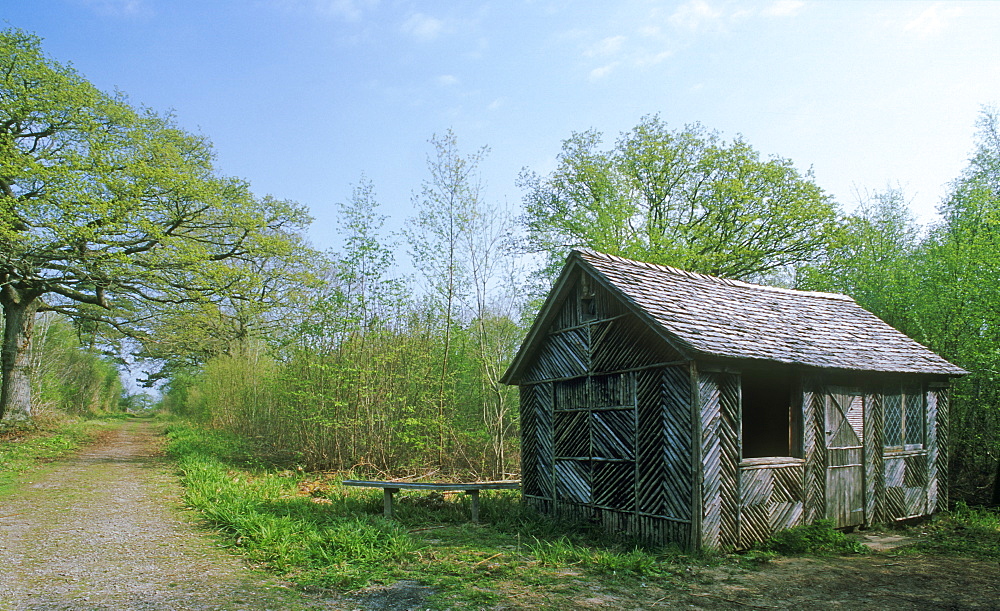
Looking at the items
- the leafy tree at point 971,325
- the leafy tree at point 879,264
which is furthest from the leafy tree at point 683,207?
the leafy tree at point 971,325

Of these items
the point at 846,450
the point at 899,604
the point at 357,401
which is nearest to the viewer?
the point at 899,604

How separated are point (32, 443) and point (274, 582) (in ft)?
56.1

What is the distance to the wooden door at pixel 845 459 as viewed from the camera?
9336 mm

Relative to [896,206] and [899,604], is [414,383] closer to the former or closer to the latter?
[899,604]

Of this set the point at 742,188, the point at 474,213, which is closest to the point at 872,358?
the point at 474,213

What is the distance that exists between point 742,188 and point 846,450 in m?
14.5

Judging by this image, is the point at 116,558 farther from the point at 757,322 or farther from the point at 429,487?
the point at 757,322

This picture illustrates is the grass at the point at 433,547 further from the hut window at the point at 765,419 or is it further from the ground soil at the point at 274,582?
the hut window at the point at 765,419

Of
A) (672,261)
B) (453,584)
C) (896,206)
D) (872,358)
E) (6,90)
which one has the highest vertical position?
(6,90)

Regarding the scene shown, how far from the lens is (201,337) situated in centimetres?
2175

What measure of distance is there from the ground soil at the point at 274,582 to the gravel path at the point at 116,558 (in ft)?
0.05

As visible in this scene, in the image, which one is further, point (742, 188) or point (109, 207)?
point (742, 188)

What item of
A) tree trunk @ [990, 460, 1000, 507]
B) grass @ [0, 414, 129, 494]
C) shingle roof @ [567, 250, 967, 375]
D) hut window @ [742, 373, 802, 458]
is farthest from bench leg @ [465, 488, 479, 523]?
tree trunk @ [990, 460, 1000, 507]

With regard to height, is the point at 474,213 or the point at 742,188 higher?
the point at 742,188
